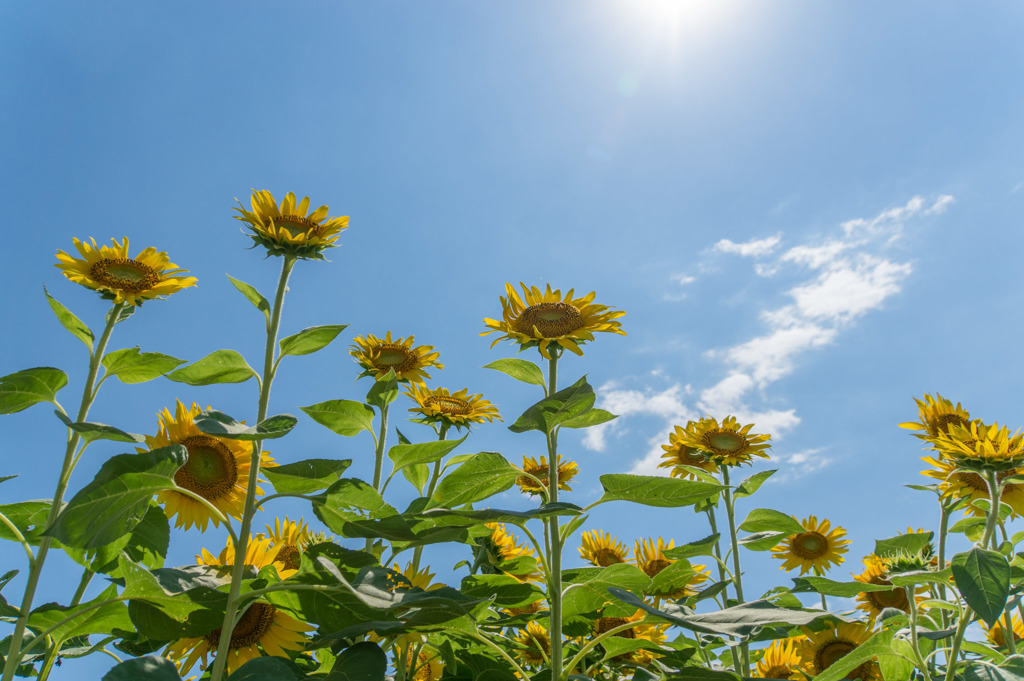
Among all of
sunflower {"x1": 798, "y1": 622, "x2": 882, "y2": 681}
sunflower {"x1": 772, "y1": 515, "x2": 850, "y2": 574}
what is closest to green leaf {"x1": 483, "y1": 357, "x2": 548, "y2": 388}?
sunflower {"x1": 798, "y1": 622, "x2": 882, "y2": 681}

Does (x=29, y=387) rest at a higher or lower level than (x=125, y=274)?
lower

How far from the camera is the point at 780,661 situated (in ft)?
12.5

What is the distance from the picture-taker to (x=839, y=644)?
3711 mm

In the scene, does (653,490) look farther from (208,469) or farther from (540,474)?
(540,474)

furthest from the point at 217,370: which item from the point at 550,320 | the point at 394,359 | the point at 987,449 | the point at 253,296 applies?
the point at 987,449

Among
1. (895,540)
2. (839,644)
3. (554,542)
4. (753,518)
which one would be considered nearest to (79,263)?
(554,542)

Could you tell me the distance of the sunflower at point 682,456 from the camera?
4.08m

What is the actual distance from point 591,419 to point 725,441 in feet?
7.72

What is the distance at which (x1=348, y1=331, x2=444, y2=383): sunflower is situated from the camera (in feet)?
11.1

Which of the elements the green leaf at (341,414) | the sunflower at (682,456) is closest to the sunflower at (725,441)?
the sunflower at (682,456)

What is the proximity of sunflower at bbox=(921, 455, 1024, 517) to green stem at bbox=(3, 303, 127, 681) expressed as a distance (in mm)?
3220

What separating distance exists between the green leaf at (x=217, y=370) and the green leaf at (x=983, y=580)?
7.00 feet

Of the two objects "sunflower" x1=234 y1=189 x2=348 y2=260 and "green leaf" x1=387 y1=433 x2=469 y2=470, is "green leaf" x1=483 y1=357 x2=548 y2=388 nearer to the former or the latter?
"green leaf" x1=387 y1=433 x2=469 y2=470

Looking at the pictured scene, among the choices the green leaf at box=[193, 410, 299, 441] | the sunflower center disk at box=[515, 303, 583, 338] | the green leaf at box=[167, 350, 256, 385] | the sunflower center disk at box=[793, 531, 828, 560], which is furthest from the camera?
the sunflower center disk at box=[793, 531, 828, 560]
